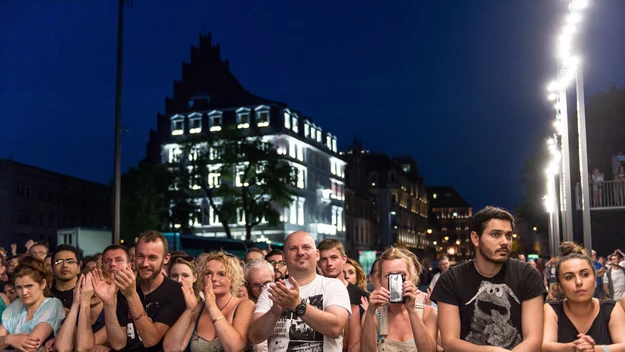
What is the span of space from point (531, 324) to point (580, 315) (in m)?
1.01

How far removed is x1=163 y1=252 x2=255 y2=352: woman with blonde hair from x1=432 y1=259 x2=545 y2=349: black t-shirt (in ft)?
5.96

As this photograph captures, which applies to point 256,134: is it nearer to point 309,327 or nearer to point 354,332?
point 354,332

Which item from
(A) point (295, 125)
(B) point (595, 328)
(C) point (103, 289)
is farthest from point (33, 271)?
(A) point (295, 125)

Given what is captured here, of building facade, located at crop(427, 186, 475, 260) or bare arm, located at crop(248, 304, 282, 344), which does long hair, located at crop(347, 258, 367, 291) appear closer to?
bare arm, located at crop(248, 304, 282, 344)

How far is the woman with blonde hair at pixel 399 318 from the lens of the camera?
555cm

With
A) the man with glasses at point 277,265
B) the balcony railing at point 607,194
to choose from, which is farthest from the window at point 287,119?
the man with glasses at point 277,265

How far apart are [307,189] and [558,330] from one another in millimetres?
81258

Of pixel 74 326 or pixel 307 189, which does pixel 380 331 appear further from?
pixel 307 189

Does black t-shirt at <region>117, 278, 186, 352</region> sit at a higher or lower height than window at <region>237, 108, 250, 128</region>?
lower

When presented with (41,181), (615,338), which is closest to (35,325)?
(615,338)

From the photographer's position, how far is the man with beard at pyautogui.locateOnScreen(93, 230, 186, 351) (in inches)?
249

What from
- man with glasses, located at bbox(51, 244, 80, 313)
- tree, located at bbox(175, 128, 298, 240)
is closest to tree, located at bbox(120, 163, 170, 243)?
tree, located at bbox(175, 128, 298, 240)

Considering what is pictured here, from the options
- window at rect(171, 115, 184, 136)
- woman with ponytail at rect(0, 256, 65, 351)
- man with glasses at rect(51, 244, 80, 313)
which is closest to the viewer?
woman with ponytail at rect(0, 256, 65, 351)

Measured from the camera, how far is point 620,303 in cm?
620
